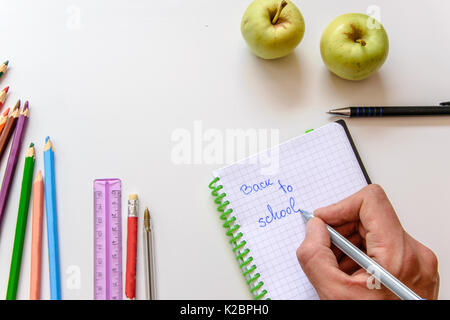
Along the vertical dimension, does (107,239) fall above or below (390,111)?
below

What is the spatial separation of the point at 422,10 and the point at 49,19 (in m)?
0.72

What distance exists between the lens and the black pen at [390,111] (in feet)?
2.37

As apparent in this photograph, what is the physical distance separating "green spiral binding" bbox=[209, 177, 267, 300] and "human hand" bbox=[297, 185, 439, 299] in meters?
0.09

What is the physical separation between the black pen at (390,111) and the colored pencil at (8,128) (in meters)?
0.56

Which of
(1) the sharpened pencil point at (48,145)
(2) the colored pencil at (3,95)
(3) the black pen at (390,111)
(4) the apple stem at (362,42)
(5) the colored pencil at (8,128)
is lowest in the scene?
(3) the black pen at (390,111)

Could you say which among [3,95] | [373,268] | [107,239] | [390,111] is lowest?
[373,268]

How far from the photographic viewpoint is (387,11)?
2.55 feet

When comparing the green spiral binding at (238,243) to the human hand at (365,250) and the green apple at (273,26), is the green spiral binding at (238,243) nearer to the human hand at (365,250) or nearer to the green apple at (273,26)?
the human hand at (365,250)

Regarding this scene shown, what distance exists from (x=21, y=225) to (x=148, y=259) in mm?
224

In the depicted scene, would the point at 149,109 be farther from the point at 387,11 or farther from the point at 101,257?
the point at 387,11

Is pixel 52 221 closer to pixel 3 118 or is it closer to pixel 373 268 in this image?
pixel 3 118

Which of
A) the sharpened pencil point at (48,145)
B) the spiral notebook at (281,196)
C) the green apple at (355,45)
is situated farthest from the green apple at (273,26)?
the sharpened pencil point at (48,145)

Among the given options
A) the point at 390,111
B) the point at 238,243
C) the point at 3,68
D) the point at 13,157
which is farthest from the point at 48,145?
the point at 390,111

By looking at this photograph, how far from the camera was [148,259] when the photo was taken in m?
0.67
